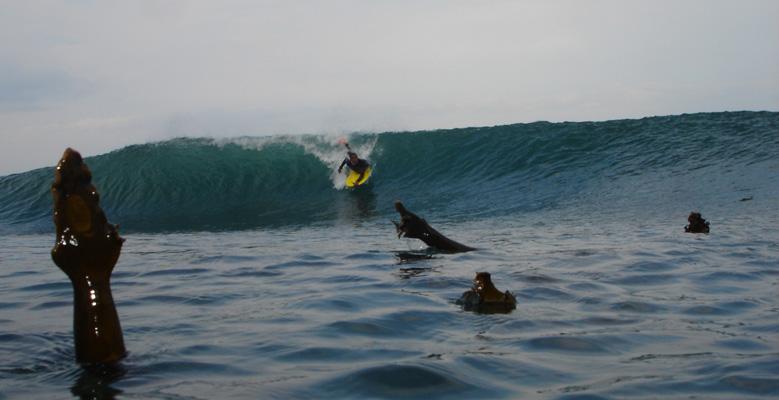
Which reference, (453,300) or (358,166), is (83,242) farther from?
(358,166)

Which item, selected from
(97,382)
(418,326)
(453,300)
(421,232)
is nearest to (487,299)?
(453,300)

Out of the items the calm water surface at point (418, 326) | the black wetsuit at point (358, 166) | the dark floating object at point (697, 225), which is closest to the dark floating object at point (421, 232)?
the calm water surface at point (418, 326)

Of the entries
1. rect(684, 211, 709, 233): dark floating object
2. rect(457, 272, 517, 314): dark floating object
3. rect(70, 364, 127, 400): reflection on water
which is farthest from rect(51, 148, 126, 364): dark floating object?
rect(684, 211, 709, 233): dark floating object

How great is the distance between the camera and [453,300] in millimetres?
5770

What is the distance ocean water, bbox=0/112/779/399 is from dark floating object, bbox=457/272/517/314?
0.13 m

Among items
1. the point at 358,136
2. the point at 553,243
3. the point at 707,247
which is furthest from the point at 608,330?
the point at 358,136

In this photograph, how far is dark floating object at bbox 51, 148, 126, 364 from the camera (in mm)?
3477

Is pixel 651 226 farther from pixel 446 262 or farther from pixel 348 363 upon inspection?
pixel 348 363

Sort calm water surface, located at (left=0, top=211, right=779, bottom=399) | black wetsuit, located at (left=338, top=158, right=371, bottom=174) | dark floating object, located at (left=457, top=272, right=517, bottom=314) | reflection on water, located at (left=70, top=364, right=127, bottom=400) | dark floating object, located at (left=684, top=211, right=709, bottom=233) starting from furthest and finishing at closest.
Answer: black wetsuit, located at (left=338, top=158, right=371, bottom=174), dark floating object, located at (left=684, top=211, right=709, bottom=233), dark floating object, located at (left=457, top=272, right=517, bottom=314), calm water surface, located at (left=0, top=211, right=779, bottom=399), reflection on water, located at (left=70, top=364, right=127, bottom=400)

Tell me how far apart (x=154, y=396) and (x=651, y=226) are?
380 inches

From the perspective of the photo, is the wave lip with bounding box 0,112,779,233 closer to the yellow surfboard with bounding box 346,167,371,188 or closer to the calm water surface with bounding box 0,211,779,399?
the yellow surfboard with bounding box 346,167,371,188

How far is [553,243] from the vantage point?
10.0 m

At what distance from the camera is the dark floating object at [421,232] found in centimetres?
849

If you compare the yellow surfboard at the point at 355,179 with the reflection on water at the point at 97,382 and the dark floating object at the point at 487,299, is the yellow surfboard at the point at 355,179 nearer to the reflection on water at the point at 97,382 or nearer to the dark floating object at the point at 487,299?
the dark floating object at the point at 487,299
